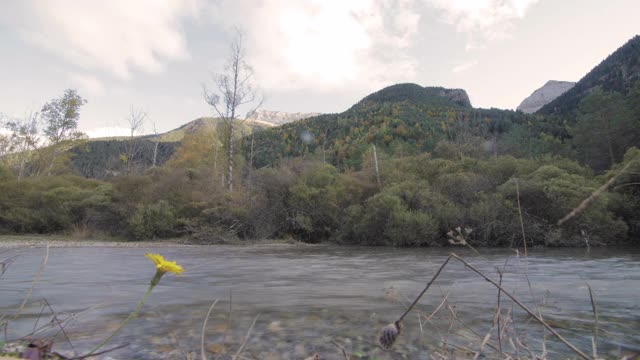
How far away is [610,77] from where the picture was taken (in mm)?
67312

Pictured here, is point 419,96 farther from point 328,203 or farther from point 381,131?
point 328,203

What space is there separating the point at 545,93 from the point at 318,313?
18350 centimetres

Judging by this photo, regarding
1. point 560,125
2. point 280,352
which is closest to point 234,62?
point 280,352

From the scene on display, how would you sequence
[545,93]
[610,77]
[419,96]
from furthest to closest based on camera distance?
[545,93], [419,96], [610,77]

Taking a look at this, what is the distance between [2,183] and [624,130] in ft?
162

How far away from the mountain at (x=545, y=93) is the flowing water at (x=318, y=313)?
166 metres

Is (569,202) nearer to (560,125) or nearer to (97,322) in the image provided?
(97,322)

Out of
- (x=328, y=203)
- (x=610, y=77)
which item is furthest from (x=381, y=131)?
(x=610, y=77)

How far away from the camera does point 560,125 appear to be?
6088 cm

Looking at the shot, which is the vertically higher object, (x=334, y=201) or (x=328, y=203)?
(x=334, y=201)

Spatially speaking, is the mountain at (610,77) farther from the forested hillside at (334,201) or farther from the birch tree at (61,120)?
the birch tree at (61,120)

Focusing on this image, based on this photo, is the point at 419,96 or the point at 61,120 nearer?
the point at 61,120

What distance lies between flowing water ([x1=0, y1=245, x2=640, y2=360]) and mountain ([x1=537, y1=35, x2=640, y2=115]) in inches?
2590

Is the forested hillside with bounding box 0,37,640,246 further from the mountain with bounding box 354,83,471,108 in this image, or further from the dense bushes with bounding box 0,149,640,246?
the mountain with bounding box 354,83,471,108
